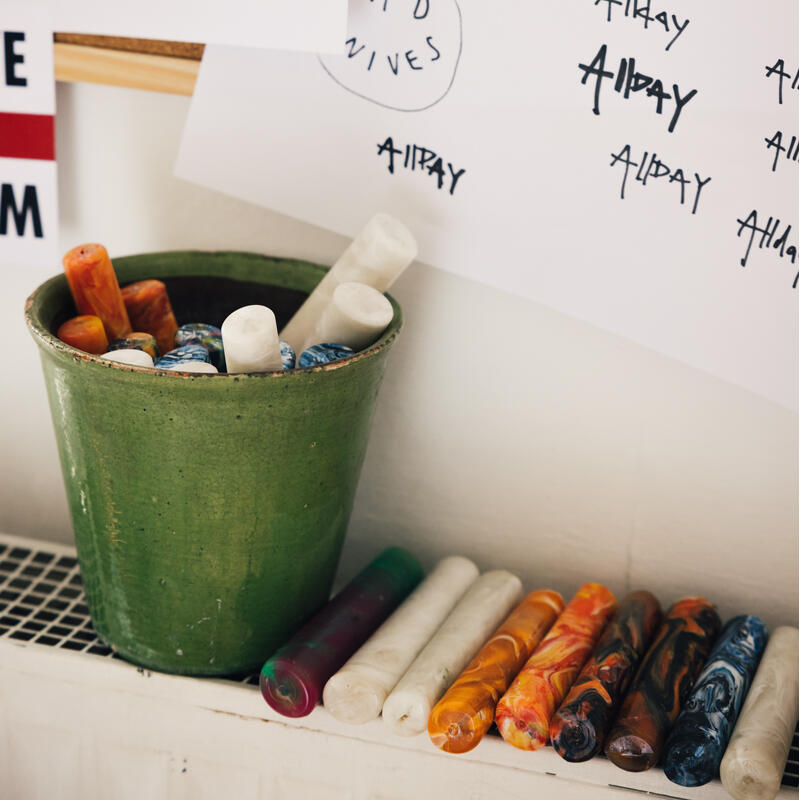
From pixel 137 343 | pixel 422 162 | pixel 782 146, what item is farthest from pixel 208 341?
pixel 782 146

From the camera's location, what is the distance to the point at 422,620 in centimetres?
69

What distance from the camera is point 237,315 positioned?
0.58m

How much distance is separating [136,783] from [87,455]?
286 mm

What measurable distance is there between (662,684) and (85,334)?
0.48 meters

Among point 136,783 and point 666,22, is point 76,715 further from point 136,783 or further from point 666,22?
point 666,22

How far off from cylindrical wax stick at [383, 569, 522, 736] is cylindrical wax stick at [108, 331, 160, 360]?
0.30 m

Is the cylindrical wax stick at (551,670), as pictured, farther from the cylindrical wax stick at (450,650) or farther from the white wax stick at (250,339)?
the white wax stick at (250,339)

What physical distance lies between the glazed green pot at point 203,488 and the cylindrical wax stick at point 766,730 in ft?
1.05

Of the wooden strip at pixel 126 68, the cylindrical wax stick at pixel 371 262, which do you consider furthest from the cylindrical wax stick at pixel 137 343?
the wooden strip at pixel 126 68

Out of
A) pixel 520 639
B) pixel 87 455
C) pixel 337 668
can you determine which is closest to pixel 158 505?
pixel 87 455

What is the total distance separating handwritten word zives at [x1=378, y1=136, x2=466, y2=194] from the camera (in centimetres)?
71

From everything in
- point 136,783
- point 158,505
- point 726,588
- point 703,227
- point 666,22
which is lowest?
point 136,783

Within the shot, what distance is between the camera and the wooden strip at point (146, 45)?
715 millimetres

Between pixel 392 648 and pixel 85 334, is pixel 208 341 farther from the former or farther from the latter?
pixel 392 648
